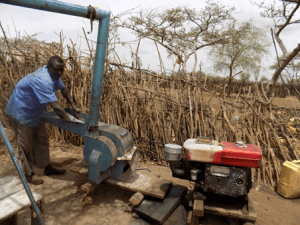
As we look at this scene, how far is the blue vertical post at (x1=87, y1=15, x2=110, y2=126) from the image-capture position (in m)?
2.07

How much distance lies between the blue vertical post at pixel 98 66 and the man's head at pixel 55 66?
649 millimetres

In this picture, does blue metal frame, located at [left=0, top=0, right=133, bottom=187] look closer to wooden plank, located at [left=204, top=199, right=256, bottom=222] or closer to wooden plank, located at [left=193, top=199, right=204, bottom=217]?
wooden plank, located at [left=193, top=199, right=204, bottom=217]

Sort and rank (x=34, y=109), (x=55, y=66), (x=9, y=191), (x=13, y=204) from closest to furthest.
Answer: (x=13, y=204) < (x=9, y=191) < (x=55, y=66) < (x=34, y=109)

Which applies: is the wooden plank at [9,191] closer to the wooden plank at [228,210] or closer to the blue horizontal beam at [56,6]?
the blue horizontal beam at [56,6]

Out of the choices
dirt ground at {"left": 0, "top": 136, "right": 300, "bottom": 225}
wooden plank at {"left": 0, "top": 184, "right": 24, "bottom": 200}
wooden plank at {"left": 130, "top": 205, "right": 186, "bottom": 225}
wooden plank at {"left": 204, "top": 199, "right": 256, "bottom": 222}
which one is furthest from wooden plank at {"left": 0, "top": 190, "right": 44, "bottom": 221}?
wooden plank at {"left": 204, "top": 199, "right": 256, "bottom": 222}

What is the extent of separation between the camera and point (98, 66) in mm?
2143

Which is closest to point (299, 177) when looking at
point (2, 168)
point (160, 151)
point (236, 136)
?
point (236, 136)

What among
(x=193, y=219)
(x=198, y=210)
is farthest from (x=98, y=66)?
(x=193, y=219)

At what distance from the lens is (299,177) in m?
2.60

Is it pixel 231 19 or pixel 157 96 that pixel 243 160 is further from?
pixel 231 19

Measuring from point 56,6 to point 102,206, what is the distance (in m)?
2.25

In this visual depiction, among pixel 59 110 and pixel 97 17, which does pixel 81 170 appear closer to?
pixel 59 110

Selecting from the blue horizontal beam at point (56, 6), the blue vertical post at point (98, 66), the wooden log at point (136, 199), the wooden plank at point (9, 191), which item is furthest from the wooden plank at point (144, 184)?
the blue horizontal beam at point (56, 6)

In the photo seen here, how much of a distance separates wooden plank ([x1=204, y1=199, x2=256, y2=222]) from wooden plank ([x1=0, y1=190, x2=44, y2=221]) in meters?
1.68
